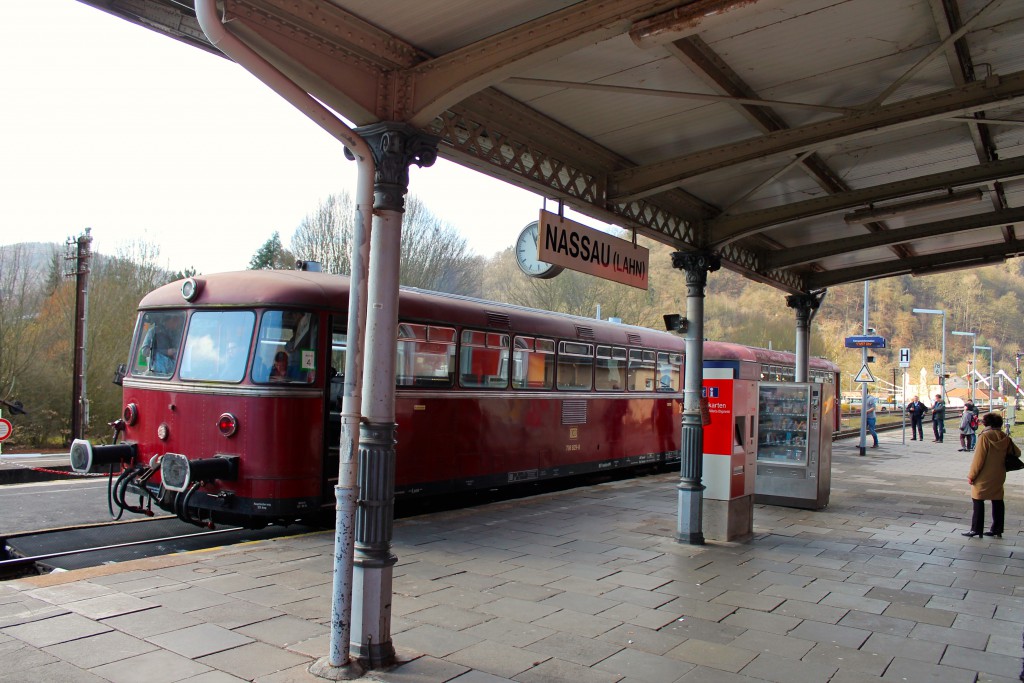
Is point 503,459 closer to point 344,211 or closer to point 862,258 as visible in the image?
point 862,258

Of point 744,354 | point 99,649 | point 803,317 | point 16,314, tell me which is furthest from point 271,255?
point 99,649

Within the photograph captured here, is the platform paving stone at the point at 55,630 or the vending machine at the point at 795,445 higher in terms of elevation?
the vending machine at the point at 795,445

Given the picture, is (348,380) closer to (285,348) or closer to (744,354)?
(285,348)

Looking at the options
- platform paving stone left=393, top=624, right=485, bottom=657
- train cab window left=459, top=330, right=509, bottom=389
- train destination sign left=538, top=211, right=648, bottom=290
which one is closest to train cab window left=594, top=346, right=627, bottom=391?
train cab window left=459, top=330, right=509, bottom=389

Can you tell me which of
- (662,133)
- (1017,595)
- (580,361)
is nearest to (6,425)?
(580,361)

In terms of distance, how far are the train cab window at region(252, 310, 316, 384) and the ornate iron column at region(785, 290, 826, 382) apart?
8.72 metres

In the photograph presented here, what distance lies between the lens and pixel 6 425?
13.7 meters

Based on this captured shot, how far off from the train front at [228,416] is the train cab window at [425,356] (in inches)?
45.6

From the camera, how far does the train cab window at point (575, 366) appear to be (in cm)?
1238

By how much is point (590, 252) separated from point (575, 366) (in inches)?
233

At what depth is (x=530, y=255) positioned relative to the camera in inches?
289

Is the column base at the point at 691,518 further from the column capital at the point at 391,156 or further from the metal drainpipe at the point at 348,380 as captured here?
the column capital at the point at 391,156

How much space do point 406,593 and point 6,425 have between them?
436 inches

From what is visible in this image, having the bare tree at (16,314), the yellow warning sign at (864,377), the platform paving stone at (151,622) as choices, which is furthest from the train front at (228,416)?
the yellow warning sign at (864,377)
